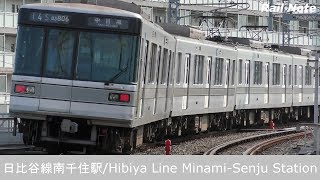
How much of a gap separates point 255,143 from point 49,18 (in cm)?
945

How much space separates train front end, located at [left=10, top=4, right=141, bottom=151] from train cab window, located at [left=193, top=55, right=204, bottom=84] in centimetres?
756

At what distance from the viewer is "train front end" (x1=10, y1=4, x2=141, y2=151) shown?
44.6ft

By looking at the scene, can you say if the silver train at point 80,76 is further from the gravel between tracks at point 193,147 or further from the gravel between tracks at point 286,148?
the gravel between tracks at point 286,148

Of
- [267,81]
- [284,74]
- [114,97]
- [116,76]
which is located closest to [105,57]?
[116,76]

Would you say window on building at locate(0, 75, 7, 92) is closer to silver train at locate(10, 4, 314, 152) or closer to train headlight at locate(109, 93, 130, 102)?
silver train at locate(10, 4, 314, 152)

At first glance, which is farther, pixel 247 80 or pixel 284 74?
pixel 284 74

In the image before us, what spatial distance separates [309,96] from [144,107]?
67.4 feet

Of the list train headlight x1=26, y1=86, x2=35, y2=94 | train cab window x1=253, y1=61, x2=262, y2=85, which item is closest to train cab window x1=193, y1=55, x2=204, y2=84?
train cab window x1=253, y1=61, x2=262, y2=85

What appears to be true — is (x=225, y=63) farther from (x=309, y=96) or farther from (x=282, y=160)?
(x=282, y=160)

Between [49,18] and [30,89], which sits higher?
[49,18]

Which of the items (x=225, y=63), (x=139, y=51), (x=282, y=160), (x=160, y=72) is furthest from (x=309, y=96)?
(x=282, y=160)

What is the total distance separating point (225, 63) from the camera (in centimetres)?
2425

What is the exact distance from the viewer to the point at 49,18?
45.1 ft

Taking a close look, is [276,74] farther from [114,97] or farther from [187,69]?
[114,97]
